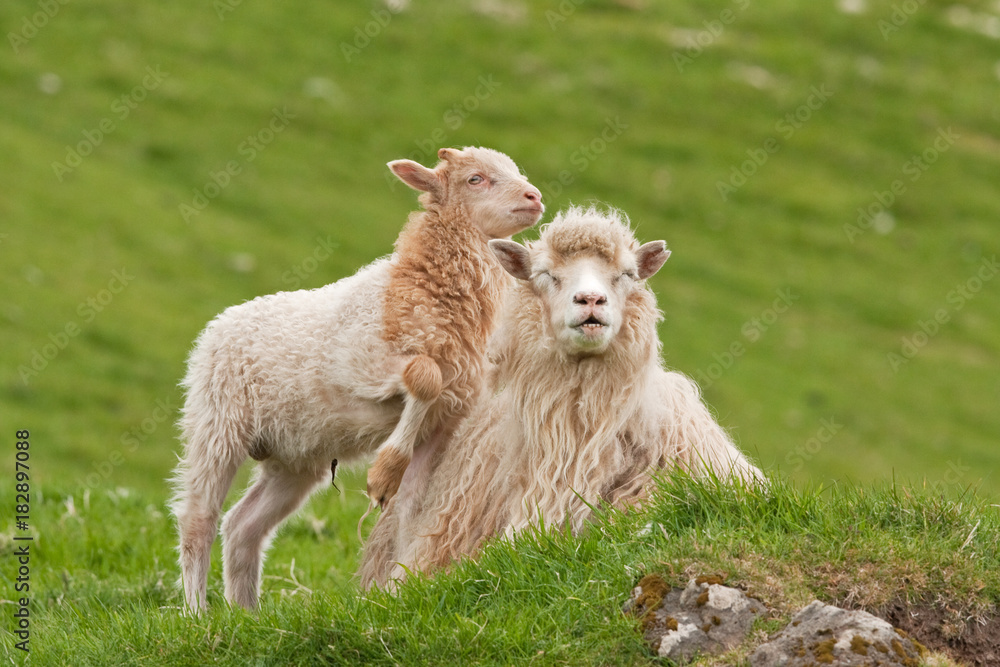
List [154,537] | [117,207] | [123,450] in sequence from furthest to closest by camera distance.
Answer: [117,207] → [123,450] → [154,537]

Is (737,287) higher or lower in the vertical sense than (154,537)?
lower

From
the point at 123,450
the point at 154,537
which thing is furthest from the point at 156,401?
the point at 154,537

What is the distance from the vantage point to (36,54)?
77.4ft

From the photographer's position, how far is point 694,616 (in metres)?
4.23

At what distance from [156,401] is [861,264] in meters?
12.8

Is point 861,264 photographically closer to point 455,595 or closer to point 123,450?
point 123,450
